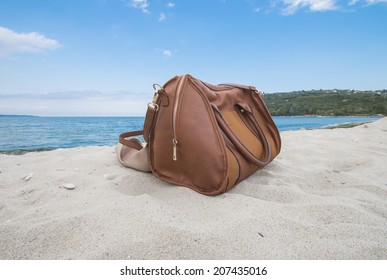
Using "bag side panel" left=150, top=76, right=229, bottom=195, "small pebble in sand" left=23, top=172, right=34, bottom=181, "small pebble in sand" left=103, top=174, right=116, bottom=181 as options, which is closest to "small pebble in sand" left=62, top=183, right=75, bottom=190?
"small pebble in sand" left=103, top=174, right=116, bottom=181

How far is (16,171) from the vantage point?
102 inches

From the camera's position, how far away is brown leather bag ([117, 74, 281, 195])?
1.77 meters

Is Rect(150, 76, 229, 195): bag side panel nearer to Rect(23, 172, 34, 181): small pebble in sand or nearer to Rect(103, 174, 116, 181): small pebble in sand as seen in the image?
Rect(103, 174, 116, 181): small pebble in sand

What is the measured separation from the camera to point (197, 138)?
177 centimetres

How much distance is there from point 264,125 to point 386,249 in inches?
65.4

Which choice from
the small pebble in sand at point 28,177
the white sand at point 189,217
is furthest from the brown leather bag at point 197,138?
the small pebble in sand at point 28,177

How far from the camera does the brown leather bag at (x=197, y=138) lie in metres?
1.77

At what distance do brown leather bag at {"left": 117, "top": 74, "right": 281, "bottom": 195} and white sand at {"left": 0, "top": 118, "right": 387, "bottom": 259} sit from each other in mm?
131

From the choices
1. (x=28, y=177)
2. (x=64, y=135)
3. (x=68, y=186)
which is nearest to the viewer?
(x=68, y=186)

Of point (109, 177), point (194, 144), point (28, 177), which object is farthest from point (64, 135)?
point (194, 144)

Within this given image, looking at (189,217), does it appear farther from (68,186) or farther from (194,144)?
(68,186)

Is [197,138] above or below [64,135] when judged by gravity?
above

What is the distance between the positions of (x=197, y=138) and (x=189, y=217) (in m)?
0.55
